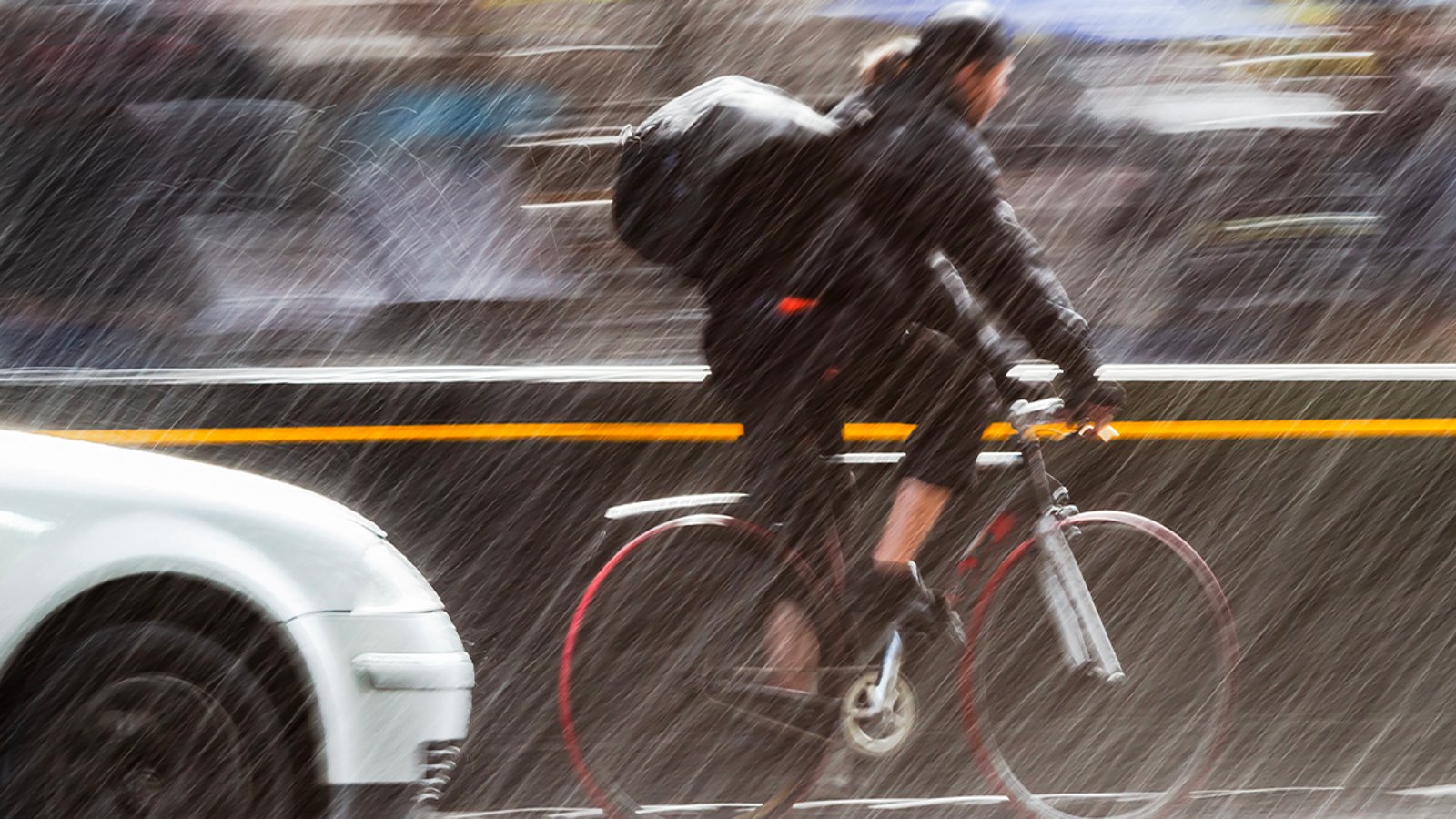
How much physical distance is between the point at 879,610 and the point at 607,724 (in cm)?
81

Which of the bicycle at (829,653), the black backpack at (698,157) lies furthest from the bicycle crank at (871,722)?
the black backpack at (698,157)

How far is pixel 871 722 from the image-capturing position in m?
4.20

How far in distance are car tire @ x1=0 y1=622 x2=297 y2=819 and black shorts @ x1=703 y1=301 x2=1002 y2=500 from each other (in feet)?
4.41

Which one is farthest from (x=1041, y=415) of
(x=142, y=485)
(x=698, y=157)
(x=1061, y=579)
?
(x=142, y=485)

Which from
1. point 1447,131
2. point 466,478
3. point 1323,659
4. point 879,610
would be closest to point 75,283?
point 466,478

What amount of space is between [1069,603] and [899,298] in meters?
0.91

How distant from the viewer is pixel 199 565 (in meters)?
3.63

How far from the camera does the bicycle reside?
423 centimetres

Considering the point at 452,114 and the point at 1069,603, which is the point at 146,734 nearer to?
the point at 452,114

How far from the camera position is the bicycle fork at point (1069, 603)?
4.27 m

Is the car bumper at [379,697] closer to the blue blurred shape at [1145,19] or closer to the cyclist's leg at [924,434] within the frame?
the cyclist's leg at [924,434]

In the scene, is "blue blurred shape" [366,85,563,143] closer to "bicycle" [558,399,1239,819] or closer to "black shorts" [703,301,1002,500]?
"black shorts" [703,301,1002,500]

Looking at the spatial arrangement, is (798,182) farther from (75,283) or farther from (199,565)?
(75,283)

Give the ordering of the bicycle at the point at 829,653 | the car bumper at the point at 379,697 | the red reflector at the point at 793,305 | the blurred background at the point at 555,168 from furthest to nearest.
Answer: the blurred background at the point at 555,168, the bicycle at the point at 829,653, the red reflector at the point at 793,305, the car bumper at the point at 379,697
